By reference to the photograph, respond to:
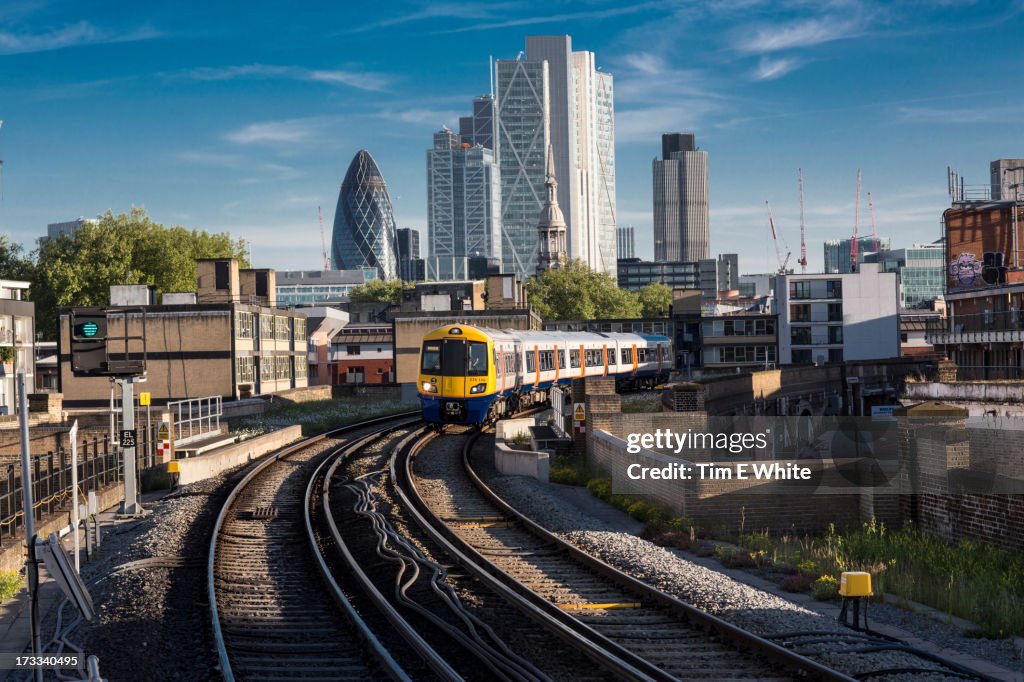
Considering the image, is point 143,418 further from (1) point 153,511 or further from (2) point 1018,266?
(2) point 1018,266

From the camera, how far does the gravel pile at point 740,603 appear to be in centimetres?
1102

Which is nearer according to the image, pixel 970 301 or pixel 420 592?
pixel 420 592

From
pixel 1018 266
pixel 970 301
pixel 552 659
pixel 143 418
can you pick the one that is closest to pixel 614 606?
pixel 552 659

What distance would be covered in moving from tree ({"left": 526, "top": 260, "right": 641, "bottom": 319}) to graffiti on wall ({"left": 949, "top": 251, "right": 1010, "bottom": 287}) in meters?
77.6

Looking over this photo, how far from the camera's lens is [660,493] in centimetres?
2172

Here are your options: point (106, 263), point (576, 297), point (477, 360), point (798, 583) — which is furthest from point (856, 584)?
point (576, 297)

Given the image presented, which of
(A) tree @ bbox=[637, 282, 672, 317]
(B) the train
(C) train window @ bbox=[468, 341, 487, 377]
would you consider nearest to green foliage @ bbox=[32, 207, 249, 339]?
(B) the train

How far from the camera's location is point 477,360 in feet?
119

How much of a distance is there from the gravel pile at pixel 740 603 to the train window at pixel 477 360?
53.3 feet

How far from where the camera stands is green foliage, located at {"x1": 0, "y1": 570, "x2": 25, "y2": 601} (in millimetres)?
15007

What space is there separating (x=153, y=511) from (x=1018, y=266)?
6060cm

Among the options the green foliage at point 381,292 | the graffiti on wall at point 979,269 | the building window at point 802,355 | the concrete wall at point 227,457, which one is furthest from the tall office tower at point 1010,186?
the green foliage at point 381,292

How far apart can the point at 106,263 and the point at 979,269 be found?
6683cm

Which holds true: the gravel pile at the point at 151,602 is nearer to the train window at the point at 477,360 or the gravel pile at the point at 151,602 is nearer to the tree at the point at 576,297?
the train window at the point at 477,360
